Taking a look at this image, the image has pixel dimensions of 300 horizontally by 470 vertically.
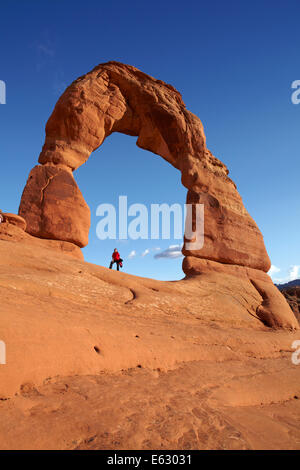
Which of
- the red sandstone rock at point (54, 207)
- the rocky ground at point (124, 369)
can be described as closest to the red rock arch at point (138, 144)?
the red sandstone rock at point (54, 207)

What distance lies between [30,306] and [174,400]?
2.16m

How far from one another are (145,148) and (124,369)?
1063 centimetres

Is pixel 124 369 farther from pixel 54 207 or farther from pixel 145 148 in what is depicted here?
pixel 145 148

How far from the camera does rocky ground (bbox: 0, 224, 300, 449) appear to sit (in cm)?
200

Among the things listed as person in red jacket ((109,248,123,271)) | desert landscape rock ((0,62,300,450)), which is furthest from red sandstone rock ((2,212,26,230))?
person in red jacket ((109,248,123,271))

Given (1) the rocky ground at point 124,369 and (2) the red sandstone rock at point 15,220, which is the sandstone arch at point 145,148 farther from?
(1) the rocky ground at point 124,369

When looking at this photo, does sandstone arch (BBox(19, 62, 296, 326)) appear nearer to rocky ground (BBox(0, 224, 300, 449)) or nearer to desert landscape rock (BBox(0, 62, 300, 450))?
desert landscape rock (BBox(0, 62, 300, 450))

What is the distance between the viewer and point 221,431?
2.12 m

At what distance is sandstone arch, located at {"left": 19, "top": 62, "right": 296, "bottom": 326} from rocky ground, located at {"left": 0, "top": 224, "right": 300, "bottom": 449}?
210 cm

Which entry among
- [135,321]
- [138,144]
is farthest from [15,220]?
[138,144]

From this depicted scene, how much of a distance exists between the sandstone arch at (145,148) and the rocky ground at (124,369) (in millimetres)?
2101

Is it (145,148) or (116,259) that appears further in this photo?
(145,148)

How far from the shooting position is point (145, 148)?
1248cm
